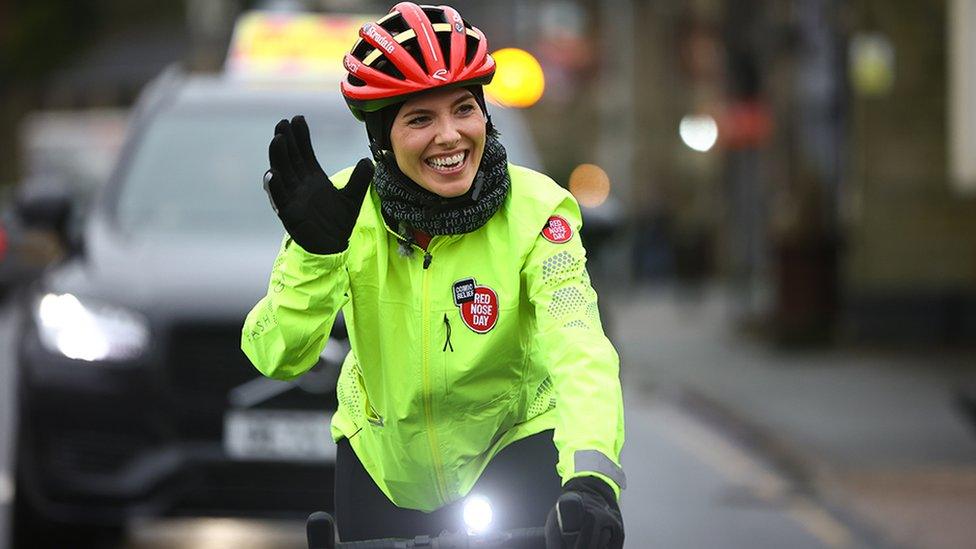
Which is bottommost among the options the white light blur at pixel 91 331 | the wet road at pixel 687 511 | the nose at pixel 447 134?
the wet road at pixel 687 511

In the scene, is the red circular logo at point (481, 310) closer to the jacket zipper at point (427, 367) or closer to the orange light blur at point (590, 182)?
the jacket zipper at point (427, 367)

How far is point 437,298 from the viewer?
3.64 metres

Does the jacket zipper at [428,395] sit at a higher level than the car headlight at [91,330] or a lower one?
higher

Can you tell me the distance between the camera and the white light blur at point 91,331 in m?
6.70

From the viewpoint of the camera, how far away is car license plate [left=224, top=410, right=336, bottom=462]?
6582 millimetres

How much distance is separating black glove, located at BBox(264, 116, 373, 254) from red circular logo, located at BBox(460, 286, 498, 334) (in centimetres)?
33

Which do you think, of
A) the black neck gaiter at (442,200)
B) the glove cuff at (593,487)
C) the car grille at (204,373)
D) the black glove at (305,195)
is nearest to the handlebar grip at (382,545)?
the glove cuff at (593,487)

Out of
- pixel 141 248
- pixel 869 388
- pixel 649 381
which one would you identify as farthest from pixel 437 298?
pixel 649 381

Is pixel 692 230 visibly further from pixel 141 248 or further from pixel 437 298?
pixel 437 298

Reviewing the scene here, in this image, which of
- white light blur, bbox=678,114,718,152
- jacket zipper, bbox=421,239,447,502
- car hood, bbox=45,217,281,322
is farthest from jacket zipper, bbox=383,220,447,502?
white light blur, bbox=678,114,718,152

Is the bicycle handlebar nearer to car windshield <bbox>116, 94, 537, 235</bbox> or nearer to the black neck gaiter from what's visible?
the black neck gaiter

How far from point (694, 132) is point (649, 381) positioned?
18.6 m

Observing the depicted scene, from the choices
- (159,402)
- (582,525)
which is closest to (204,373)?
(159,402)

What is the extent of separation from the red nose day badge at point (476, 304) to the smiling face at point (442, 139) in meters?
0.19
